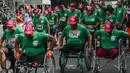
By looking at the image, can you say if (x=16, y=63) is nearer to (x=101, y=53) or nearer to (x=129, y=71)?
(x=101, y=53)

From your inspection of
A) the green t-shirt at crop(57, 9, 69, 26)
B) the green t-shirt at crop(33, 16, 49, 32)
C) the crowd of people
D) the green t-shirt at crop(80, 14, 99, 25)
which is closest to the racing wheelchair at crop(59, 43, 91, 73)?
the crowd of people

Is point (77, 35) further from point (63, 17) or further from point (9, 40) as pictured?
point (63, 17)

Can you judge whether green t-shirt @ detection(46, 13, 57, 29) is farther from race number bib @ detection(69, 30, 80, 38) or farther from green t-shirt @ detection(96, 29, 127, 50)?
green t-shirt @ detection(96, 29, 127, 50)

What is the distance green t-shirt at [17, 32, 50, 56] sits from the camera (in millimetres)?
8062

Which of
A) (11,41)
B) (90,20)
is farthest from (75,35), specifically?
(90,20)

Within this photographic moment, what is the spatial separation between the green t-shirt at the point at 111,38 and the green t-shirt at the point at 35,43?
5.33 ft

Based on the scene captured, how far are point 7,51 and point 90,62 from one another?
2.42m

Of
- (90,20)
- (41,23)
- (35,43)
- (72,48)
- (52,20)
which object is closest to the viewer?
(35,43)

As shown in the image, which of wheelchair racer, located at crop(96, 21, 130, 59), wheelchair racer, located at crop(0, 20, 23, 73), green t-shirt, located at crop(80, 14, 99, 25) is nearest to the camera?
wheelchair racer, located at crop(0, 20, 23, 73)

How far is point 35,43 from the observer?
807cm

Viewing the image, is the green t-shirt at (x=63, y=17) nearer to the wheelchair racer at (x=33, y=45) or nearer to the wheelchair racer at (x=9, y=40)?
the wheelchair racer at (x=9, y=40)

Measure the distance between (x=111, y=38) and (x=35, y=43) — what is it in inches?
76.3

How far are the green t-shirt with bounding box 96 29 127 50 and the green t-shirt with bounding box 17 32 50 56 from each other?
1625mm

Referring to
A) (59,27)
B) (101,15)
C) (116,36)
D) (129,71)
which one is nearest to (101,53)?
(116,36)
